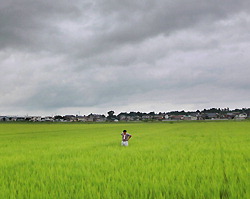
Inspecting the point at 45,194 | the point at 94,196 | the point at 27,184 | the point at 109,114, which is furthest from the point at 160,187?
the point at 109,114

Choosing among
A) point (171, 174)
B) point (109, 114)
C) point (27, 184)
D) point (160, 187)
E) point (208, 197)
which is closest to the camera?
point (208, 197)

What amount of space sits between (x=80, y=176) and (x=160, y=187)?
1908 mm

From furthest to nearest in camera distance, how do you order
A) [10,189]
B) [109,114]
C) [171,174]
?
[109,114] → [171,174] → [10,189]

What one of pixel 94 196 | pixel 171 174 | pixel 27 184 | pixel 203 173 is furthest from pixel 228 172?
pixel 27 184

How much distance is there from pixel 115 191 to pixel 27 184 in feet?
5.96

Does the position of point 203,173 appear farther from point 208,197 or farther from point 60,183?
point 60,183

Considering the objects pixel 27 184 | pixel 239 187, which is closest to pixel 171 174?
pixel 239 187

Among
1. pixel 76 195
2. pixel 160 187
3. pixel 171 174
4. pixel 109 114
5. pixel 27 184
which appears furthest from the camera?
pixel 109 114

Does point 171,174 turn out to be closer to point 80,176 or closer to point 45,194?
point 80,176

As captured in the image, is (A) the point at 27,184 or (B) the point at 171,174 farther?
(B) the point at 171,174

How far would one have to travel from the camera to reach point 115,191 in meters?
3.57

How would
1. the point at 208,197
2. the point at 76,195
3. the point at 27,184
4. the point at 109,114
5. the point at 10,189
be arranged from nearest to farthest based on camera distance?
the point at 208,197
the point at 76,195
the point at 10,189
the point at 27,184
the point at 109,114

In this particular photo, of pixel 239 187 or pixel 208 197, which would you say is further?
pixel 239 187

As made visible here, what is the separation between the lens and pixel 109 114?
177000 mm
